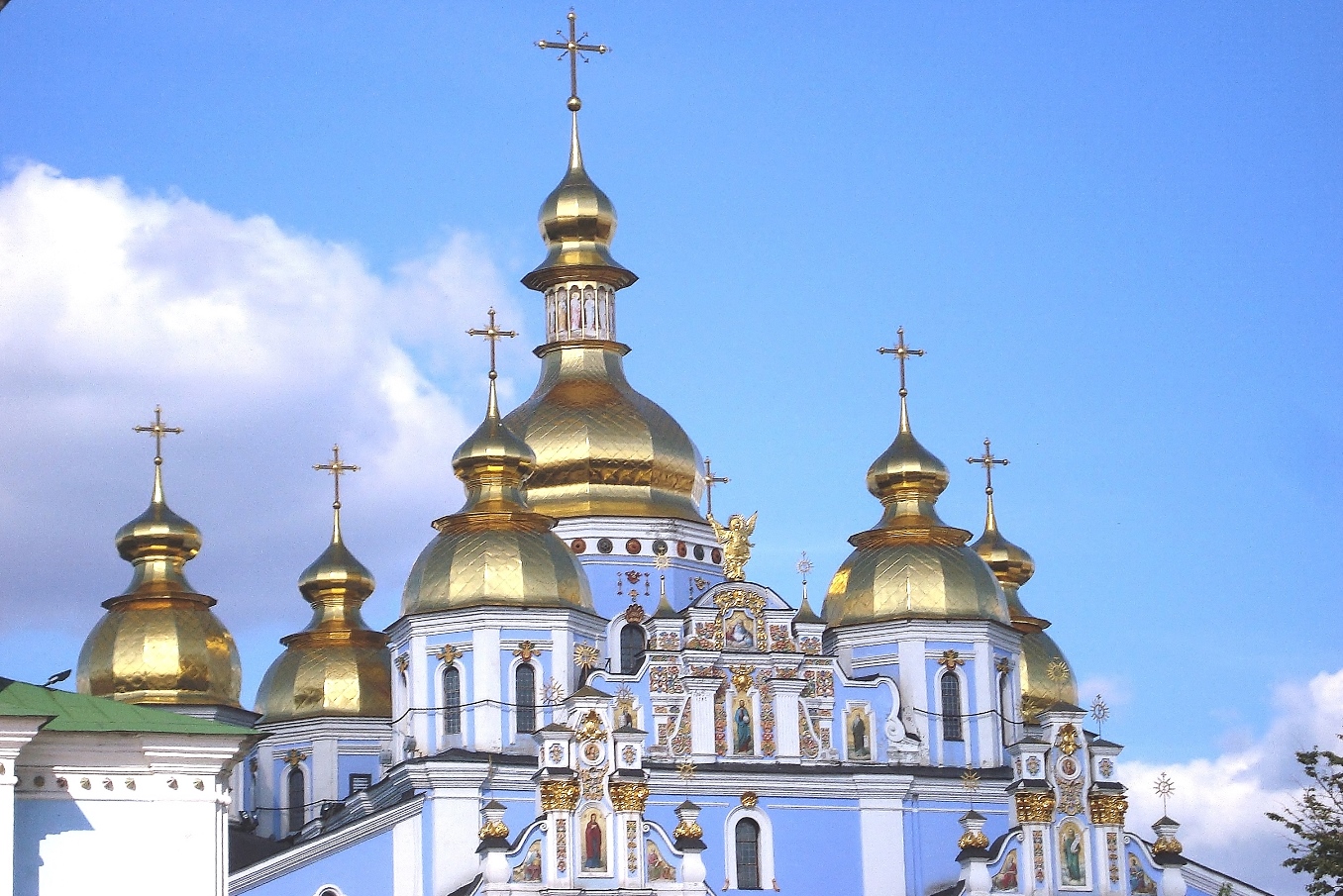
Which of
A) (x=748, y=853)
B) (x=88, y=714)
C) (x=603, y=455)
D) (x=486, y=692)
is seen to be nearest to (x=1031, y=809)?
(x=748, y=853)

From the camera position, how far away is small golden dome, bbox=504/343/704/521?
175 feet

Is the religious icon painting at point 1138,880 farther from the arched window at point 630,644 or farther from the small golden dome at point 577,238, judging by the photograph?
the small golden dome at point 577,238

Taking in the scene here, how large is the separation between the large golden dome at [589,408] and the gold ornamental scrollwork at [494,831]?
940 cm

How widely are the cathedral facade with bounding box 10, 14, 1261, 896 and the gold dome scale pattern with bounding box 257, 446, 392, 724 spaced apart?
0.41 m

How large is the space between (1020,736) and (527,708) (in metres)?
8.90

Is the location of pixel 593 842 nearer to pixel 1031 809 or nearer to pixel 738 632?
pixel 738 632

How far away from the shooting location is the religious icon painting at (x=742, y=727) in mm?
48281

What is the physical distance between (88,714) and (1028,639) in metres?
32.9

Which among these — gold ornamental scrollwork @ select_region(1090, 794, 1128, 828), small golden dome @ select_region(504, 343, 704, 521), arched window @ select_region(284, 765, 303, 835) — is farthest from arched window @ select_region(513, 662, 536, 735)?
gold ornamental scrollwork @ select_region(1090, 794, 1128, 828)

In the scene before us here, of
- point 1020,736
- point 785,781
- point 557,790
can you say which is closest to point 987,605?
point 1020,736

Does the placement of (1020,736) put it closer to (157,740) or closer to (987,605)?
(987,605)

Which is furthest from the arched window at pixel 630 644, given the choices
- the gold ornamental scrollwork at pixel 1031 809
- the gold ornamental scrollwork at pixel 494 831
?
the gold ornamental scrollwork at pixel 1031 809

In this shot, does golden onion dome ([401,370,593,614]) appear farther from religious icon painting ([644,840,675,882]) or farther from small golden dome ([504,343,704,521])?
religious icon painting ([644,840,675,882])

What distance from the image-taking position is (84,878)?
2473 cm
